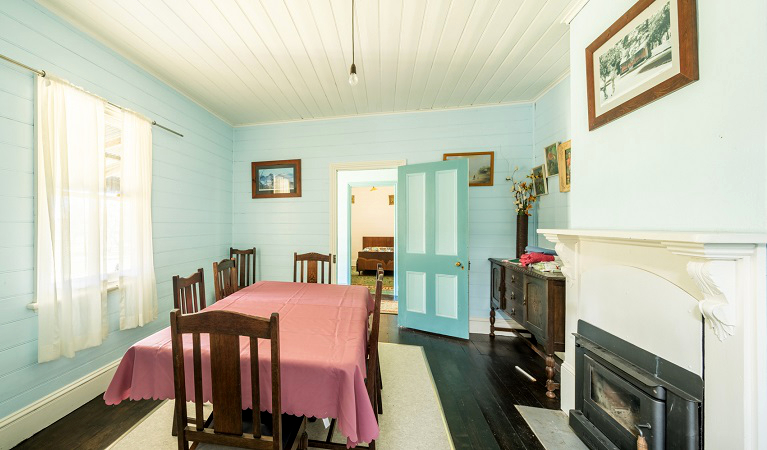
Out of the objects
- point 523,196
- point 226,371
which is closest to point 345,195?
point 523,196

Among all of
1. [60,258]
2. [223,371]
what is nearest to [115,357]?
[60,258]

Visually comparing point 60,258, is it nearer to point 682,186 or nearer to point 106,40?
point 106,40

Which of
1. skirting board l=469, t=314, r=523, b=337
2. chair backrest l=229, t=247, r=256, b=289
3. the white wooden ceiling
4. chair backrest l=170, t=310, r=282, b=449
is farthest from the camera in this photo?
chair backrest l=229, t=247, r=256, b=289

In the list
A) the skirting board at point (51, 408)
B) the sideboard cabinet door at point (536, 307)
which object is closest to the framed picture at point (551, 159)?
the sideboard cabinet door at point (536, 307)

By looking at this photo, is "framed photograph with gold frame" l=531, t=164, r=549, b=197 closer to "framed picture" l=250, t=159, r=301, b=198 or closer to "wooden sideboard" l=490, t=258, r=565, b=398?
"wooden sideboard" l=490, t=258, r=565, b=398

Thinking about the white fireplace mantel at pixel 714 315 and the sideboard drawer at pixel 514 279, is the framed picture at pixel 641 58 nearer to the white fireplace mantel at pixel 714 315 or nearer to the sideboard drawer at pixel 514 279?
the white fireplace mantel at pixel 714 315

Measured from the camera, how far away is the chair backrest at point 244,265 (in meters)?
3.44

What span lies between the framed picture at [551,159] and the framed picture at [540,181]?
0.25ft

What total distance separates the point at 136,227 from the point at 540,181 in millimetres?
4141

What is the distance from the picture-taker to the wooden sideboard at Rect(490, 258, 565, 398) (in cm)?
199

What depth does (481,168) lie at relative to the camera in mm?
3205

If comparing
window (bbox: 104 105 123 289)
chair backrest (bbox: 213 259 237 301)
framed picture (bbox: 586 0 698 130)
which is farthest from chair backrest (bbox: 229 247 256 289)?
framed picture (bbox: 586 0 698 130)

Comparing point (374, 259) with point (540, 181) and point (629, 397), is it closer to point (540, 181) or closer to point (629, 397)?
point (540, 181)

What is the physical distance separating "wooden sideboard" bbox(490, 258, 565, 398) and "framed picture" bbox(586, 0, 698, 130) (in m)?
1.21
